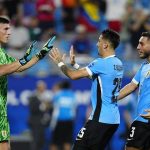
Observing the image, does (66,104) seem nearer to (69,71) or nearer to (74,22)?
(74,22)

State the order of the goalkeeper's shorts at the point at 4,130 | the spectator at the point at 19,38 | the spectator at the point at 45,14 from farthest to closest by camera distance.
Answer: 1. the spectator at the point at 45,14
2. the spectator at the point at 19,38
3. the goalkeeper's shorts at the point at 4,130

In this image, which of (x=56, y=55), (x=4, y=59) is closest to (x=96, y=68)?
(x=56, y=55)

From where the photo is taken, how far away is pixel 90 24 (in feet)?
67.0

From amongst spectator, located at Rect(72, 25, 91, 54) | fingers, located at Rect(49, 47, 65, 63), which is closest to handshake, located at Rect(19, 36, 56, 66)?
fingers, located at Rect(49, 47, 65, 63)

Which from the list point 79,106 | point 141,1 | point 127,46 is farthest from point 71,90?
point 141,1

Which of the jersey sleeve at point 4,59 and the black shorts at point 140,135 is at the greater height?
the jersey sleeve at point 4,59

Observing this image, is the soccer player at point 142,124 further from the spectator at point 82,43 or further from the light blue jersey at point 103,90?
the spectator at point 82,43

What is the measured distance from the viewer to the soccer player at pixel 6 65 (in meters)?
9.99

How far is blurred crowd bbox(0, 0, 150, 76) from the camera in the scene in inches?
752

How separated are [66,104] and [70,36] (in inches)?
97.4

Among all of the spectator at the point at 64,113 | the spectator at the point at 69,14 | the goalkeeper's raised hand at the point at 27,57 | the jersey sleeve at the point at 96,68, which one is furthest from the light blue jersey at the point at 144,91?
the spectator at the point at 69,14

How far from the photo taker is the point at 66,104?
18125 mm

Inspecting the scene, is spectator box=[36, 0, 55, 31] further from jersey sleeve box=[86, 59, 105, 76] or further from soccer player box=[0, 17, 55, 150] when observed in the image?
jersey sleeve box=[86, 59, 105, 76]

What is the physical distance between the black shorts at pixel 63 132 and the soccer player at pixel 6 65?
304 inches
